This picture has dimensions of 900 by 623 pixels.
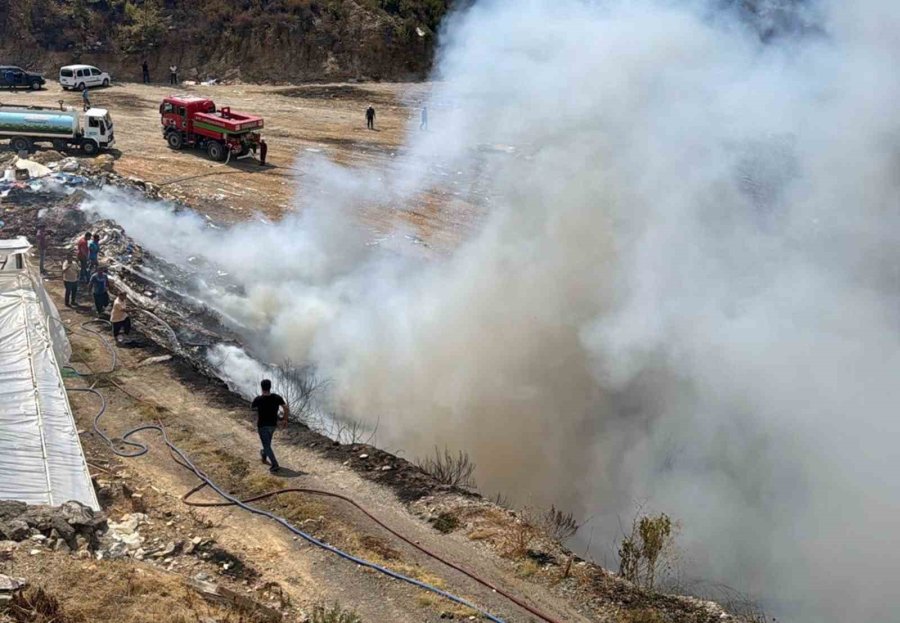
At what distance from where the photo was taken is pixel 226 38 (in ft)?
145

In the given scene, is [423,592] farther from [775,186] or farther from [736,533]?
[775,186]

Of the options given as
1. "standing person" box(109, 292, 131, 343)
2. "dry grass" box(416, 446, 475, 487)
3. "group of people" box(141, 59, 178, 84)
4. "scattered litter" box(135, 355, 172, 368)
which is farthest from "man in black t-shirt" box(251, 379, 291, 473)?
"group of people" box(141, 59, 178, 84)

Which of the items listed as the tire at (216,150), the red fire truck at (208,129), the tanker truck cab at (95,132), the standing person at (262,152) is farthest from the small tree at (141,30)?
the standing person at (262,152)

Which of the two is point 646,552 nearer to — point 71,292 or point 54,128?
point 71,292

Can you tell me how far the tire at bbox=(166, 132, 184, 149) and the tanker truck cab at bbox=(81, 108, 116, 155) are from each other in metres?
2.25

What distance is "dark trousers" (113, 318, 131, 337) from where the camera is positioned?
15.2 meters

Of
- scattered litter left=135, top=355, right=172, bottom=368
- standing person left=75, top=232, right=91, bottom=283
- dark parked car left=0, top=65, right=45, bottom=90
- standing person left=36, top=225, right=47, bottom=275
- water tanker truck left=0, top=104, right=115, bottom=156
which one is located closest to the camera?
scattered litter left=135, top=355, right=172, bottom=368

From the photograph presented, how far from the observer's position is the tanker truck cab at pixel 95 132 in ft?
92.6

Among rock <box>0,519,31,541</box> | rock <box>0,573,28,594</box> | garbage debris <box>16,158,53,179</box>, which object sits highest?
garbage debris <box>16,158,53,179</box>

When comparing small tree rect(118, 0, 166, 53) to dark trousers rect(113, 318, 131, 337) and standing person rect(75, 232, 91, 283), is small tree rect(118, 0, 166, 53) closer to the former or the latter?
standing person rect(75, 232, 91, 283)

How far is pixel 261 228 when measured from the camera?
22234 mm

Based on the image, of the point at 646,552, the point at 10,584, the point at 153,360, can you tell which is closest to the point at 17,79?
the point at 153,360

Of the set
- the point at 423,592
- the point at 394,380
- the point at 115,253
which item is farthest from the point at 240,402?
the point at 115,253

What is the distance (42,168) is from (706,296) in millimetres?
19149
